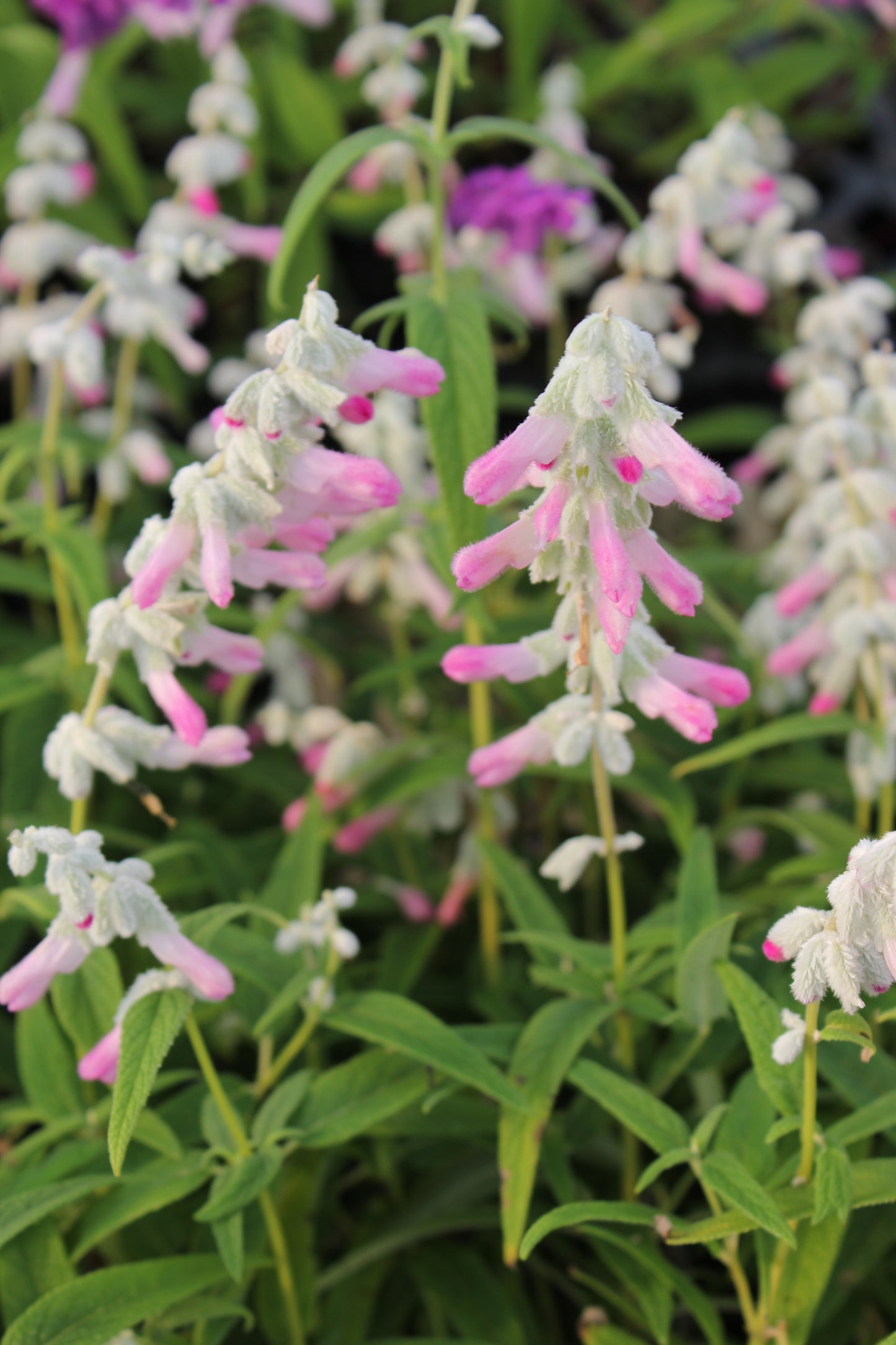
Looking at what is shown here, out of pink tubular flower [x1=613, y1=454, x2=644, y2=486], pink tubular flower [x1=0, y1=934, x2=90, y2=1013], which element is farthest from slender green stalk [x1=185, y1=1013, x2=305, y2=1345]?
pink tubular flower [x1=613, y1=454, x2=644, y2=486]

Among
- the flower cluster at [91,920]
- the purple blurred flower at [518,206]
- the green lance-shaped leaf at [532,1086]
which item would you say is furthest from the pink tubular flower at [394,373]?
the purple blurred flower at [518,206]

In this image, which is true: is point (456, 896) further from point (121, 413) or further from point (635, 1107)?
point (121, 413)

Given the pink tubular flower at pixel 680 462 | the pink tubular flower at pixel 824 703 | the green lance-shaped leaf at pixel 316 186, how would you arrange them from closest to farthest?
the pink tubular flower at pixel 680 462, the green lance-shaped leaf at pixel 316 186, the pink tubular flower at pixel 824 703

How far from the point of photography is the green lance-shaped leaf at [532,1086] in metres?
1.55

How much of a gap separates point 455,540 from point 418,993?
90 centimetres

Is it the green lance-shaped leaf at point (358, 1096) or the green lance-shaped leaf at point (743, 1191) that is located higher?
the green lance-shaped leaf at point (358, 1096)

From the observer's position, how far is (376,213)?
3559 mm

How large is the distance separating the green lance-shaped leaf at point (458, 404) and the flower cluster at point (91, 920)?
0.61 m

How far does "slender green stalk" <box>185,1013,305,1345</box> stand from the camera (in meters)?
1.54

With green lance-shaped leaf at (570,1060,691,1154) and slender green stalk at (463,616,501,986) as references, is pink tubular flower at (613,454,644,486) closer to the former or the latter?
green lance-shaped leaf at (570,1060,691,1154)

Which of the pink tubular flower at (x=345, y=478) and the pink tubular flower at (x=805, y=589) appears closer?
the pink tubular flower at (x=345, y=478)

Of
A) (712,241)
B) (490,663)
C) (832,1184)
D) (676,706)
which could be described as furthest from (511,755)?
(712,241)

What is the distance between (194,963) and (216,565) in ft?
1.43

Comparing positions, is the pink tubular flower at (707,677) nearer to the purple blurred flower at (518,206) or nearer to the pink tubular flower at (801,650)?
the pink tubular flower at (801,650)
